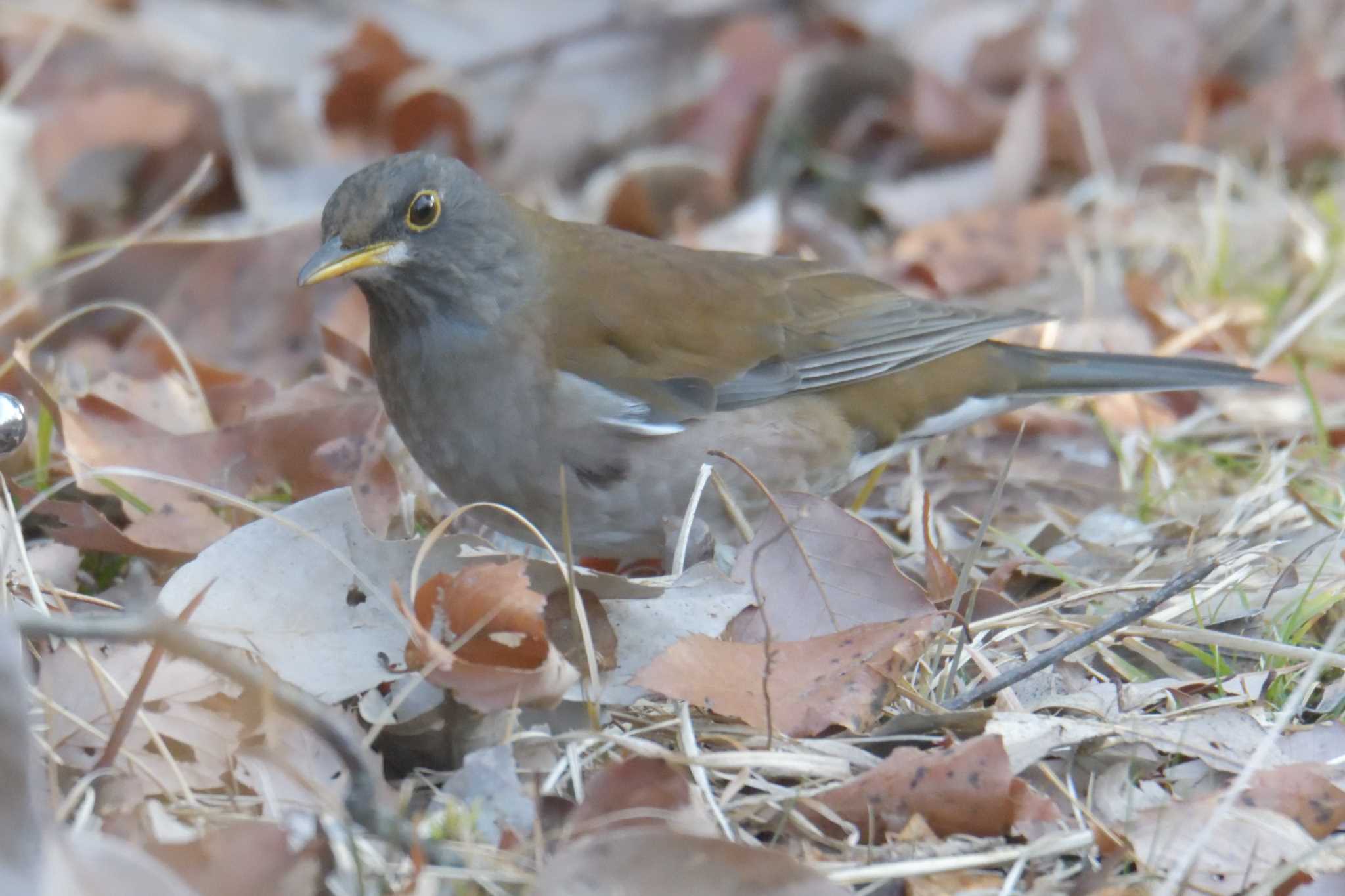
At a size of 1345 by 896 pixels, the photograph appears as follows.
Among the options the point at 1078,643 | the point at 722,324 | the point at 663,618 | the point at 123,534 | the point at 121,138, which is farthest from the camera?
the point at 121,138

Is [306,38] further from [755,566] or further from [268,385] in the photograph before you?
[755,566]

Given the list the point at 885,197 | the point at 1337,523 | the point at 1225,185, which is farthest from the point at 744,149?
the point at 1337,523

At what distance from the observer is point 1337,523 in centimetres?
394

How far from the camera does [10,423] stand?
3281mm

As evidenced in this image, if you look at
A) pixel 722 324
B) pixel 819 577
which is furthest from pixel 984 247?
pixel 819 577

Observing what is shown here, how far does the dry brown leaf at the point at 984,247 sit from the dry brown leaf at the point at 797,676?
120 inches

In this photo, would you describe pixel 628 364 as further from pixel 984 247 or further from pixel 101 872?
pixel 984 247

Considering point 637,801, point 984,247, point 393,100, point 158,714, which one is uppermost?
point 393,100

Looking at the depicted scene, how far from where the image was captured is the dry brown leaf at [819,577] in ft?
11.1

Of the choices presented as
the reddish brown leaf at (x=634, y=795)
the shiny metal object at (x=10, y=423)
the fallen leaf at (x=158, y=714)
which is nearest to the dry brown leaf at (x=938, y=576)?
the reddish brown leaf at (x=634, y=795)

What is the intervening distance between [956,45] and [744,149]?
130 centimetres

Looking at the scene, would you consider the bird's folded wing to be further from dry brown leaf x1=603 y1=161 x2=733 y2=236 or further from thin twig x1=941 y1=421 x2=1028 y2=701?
dry brown leaf x1=603 y1=161 x2=733 y2=236

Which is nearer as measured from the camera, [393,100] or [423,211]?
[423,211]

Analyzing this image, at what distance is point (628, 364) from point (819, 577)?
982mm
